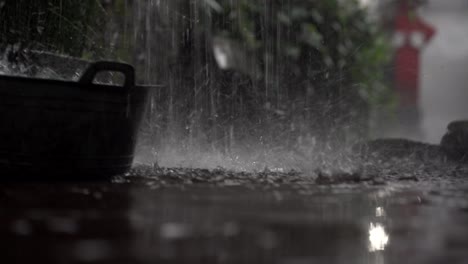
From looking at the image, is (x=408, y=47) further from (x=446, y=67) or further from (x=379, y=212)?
(x=379, y=212)

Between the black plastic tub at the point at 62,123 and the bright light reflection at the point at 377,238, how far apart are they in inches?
42.9

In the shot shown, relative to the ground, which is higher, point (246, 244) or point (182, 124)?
point (182, 124)

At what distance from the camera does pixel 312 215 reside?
164 cm

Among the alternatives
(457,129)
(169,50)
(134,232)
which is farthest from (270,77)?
(134,232)

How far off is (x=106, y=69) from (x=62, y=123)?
0.80 ft

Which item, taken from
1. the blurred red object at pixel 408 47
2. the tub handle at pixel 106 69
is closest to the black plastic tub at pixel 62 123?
the tub handle at pixel 106 69

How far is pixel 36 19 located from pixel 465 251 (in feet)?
7.87

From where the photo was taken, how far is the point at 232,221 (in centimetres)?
150

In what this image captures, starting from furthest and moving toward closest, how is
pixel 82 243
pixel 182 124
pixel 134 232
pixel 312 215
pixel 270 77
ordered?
pixel 270 77 → pixel 182 124 → pixel 312 215 → pixel 134 232 → pixel 82 243

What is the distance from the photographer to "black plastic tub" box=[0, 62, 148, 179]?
2111 mm

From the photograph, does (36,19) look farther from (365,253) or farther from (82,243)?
(365,253)

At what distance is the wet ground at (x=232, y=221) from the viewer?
1154 millimetres

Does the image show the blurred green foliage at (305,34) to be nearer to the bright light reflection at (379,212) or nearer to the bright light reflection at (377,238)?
the bright light reflection at (379,212)

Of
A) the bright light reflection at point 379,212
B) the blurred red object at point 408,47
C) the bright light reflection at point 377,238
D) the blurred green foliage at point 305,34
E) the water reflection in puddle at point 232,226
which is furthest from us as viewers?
the blurred red object at point 408,47
